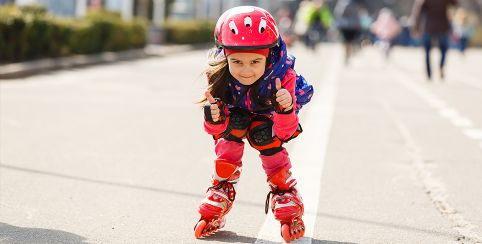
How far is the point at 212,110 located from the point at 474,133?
606cm

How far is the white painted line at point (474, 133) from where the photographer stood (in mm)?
10014

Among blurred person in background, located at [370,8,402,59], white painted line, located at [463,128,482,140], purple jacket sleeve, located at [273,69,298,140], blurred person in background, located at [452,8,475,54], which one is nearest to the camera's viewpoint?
purple jacket sleeve, located at [273,69,298,140]

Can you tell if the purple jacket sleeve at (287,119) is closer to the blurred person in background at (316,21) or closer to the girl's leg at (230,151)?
the girl's leg at (230,151)

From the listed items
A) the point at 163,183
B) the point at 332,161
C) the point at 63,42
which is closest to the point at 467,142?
the point at 332,161

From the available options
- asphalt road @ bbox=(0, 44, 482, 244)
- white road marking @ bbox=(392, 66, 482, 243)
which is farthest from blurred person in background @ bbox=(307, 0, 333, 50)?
white road marking @ bbox=(392, 66, 482, 243)

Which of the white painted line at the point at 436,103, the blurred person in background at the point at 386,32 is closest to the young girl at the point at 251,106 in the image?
the white painted line at the point at 436,103

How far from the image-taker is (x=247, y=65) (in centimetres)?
→ 479

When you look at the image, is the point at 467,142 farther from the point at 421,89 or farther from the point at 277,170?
the point at 421,89

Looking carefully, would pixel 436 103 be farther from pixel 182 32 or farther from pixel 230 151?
pixel 182 32

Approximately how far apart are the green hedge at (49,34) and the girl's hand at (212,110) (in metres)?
13.9

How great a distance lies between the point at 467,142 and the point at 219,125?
5162 millimetres

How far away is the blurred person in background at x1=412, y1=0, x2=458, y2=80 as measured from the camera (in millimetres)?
18703

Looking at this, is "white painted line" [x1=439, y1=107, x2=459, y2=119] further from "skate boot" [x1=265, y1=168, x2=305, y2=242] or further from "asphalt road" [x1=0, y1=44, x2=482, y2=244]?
"skate boot" [x1=265, y1=168, x2=305, y2=242]

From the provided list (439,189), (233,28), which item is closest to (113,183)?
(439,189)
